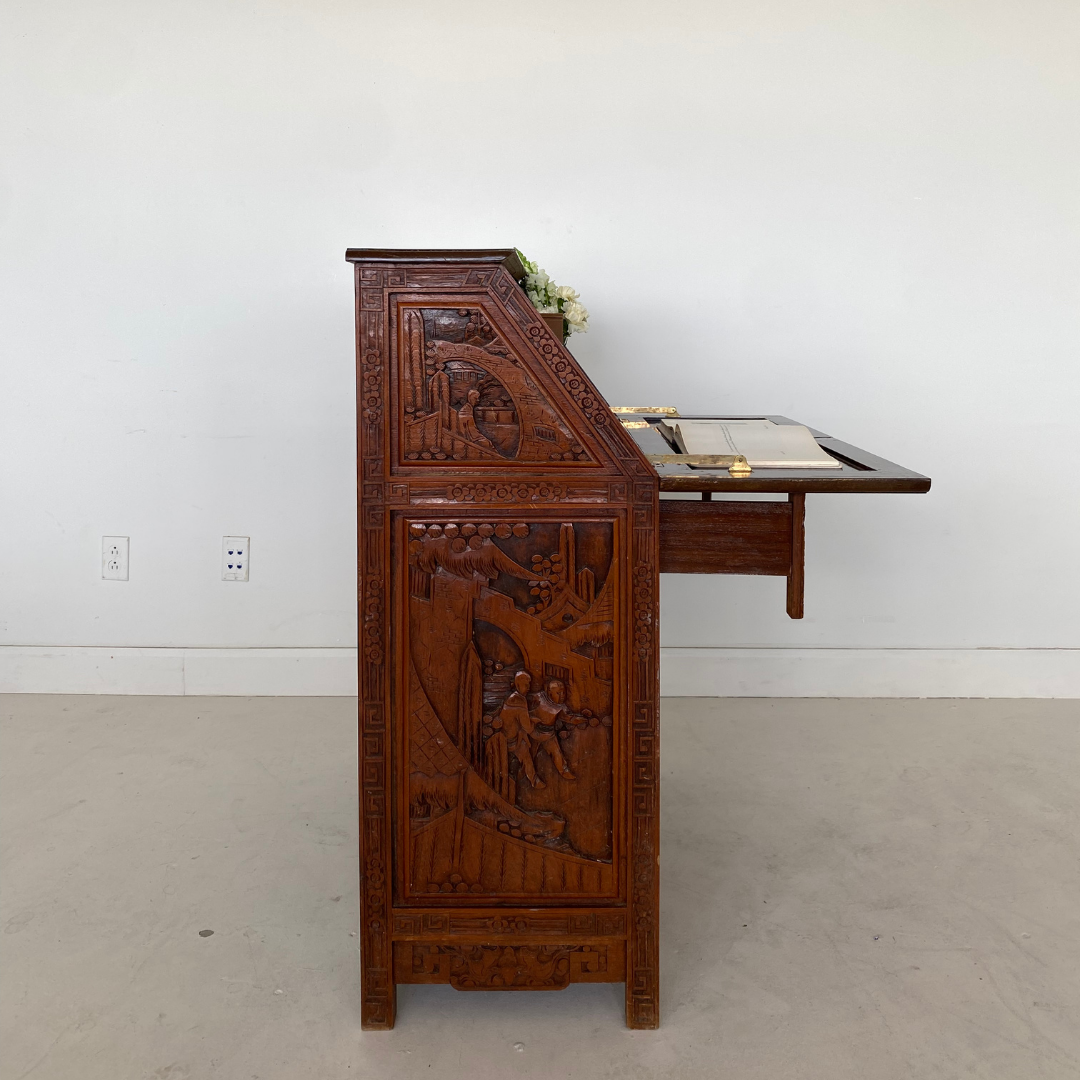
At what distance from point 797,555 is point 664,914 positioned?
79cm

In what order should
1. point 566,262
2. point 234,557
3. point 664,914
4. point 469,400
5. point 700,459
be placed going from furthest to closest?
point 234,557 < point 566,262 < point 664,914 < point 700,459 < point 469,400

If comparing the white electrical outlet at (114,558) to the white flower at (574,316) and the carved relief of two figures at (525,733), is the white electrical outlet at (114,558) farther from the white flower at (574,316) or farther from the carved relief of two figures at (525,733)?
the carved relief of two figures at (525,733)

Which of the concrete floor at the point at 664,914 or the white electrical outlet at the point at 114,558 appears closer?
the concrete floor at the point at 664,914

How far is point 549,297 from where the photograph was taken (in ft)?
6.48

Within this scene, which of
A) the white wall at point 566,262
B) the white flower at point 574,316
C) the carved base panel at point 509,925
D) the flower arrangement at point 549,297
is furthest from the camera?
the white wall at point 566,262

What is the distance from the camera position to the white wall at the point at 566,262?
2.88 metres

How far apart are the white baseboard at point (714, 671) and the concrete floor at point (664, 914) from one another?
0.22m

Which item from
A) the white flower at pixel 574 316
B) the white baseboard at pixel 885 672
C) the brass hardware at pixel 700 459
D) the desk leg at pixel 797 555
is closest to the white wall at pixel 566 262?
the white baseboard at pixel 885 672

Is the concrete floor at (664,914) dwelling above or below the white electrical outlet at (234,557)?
below

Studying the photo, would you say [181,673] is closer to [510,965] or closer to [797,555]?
[510,965]

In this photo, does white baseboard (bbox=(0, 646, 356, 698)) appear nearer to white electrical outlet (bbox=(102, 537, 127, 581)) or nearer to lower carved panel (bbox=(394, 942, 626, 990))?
white electrical outlet (bbox=(102, 537, 127, 581))

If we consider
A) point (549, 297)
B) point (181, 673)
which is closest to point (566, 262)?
point (549, 297)

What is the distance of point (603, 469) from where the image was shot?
4.88 feet

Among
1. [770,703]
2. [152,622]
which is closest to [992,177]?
[770,703]
